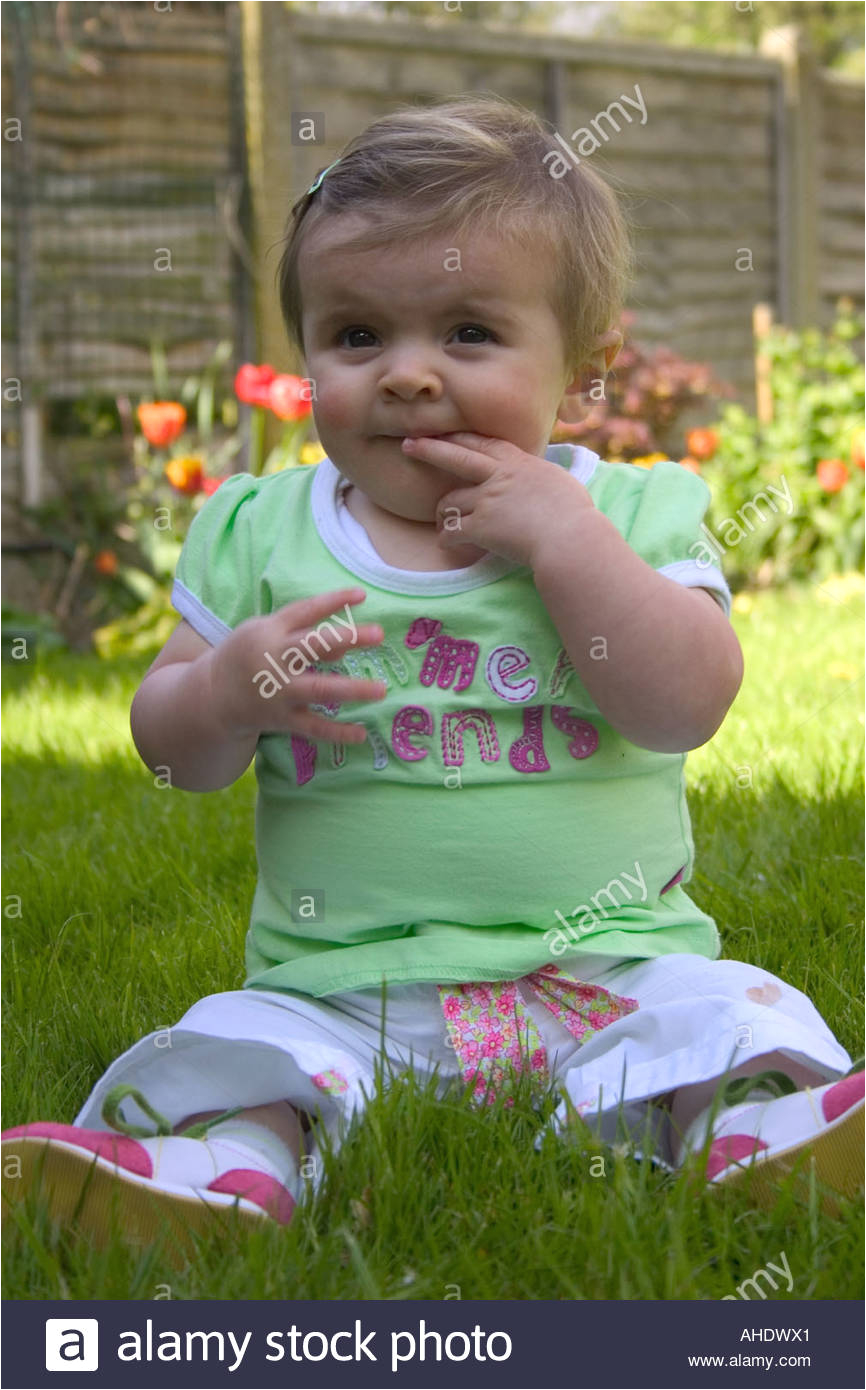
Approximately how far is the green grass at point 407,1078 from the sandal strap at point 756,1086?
0.10 m

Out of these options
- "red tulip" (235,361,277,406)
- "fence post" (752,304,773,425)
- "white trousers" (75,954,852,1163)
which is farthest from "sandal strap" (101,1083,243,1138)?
"fence post" (752,304,773,425)

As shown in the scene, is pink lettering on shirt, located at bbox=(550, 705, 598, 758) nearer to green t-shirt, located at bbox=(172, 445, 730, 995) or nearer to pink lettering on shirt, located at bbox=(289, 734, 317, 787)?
→ green t-shirt, located at bbox=(172, 445, 730, 995)

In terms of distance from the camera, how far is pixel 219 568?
68.5 inches

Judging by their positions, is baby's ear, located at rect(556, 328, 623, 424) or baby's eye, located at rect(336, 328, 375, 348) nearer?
baby's eye, located at rect(336, 328, 375, 348)

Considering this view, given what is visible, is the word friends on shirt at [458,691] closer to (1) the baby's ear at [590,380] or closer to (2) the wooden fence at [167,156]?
(1) the baby's ear at [590,380]

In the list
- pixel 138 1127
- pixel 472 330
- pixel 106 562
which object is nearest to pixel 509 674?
pixel 472 330

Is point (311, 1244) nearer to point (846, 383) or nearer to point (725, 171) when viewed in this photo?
point (846, 383)

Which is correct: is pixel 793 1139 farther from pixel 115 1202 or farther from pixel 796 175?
pixel 796 175

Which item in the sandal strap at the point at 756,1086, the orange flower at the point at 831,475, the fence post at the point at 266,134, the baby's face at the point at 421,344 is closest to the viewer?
the sandal strap at the point at 756,1086

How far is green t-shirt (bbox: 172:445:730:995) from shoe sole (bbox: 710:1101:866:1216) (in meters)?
0.34

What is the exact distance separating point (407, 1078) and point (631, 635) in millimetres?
511

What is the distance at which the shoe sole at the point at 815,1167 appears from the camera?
132 centimetres

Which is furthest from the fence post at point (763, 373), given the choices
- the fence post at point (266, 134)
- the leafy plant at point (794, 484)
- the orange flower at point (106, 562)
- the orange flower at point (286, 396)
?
the orange flower at point (106, 562)

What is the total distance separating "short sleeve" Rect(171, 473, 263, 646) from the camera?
67.3 inches
